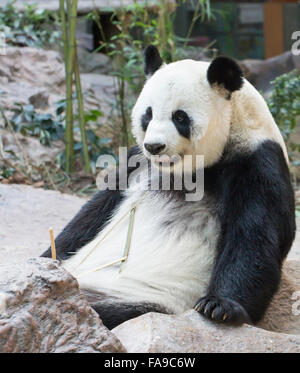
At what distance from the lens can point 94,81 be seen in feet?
32.9

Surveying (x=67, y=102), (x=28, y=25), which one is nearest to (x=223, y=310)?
(x=67, y=102)

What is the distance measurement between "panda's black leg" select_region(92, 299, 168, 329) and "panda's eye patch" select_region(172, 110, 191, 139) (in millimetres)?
830

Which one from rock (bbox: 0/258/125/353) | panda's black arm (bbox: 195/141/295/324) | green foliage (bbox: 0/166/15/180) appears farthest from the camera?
green foliage (bbox: 0/166/15/180)

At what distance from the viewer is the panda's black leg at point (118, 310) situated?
283cm

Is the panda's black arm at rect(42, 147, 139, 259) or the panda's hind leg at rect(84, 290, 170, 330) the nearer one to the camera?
the panda's hind leg at rect(84, 290, 170, 330)

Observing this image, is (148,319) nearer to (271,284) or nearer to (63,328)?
(63,328)

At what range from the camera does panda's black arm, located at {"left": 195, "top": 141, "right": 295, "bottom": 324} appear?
108 inches

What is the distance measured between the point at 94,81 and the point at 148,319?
798 cm

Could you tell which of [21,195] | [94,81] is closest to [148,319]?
[21,195]

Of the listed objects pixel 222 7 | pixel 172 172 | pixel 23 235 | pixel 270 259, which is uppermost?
pixel 222 7

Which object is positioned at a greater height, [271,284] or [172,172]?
[172,172]

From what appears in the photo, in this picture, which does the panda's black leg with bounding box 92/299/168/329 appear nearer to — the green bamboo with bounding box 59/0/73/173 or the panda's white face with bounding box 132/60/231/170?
the panda's white face with bounding box 132/60/231/170

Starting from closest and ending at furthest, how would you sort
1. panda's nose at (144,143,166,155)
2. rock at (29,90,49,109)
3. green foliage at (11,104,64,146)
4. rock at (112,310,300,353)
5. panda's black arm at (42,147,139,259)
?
rock at (112,310,300,353), panda's nose at (144,143,166,155), panda's black arm at (42,147,139,259), green foliage at (11,104,64,146), rock at (29,90,49,109)

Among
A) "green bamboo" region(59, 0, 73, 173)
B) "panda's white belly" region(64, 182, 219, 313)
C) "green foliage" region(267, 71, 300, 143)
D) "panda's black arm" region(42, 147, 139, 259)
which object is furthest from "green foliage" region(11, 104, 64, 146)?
"panda's white belly" region(64, 182, 219, 313)
